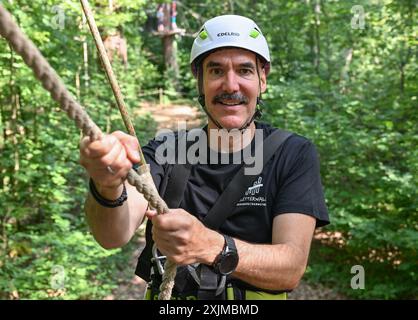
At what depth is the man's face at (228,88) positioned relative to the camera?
219 centimetres

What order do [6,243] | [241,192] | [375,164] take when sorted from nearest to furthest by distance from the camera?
[241,192] → [6,243] → [375,164]

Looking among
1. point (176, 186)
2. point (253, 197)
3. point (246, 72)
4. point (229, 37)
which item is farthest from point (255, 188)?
point (229, 37)

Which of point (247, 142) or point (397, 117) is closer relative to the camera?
point (247, 142)

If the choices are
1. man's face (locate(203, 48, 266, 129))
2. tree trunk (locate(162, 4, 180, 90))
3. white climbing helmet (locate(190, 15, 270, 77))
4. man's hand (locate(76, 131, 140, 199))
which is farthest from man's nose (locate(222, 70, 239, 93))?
tree trunk (locate(162, 4, 180, 90))

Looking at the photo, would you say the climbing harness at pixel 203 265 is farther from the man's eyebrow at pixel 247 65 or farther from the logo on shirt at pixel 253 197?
the man's eyebrow at pixel 247 65

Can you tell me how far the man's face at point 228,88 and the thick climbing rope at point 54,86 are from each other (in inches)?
37.4

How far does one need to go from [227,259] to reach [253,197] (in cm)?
49

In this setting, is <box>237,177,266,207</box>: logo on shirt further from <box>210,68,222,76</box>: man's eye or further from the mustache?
<box>210,68,222,76</box>: man's eye

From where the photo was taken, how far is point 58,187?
550 centimetres

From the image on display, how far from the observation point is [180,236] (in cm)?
134

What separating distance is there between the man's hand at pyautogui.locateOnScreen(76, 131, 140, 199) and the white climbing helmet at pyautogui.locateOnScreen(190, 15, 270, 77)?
3.66 feet
